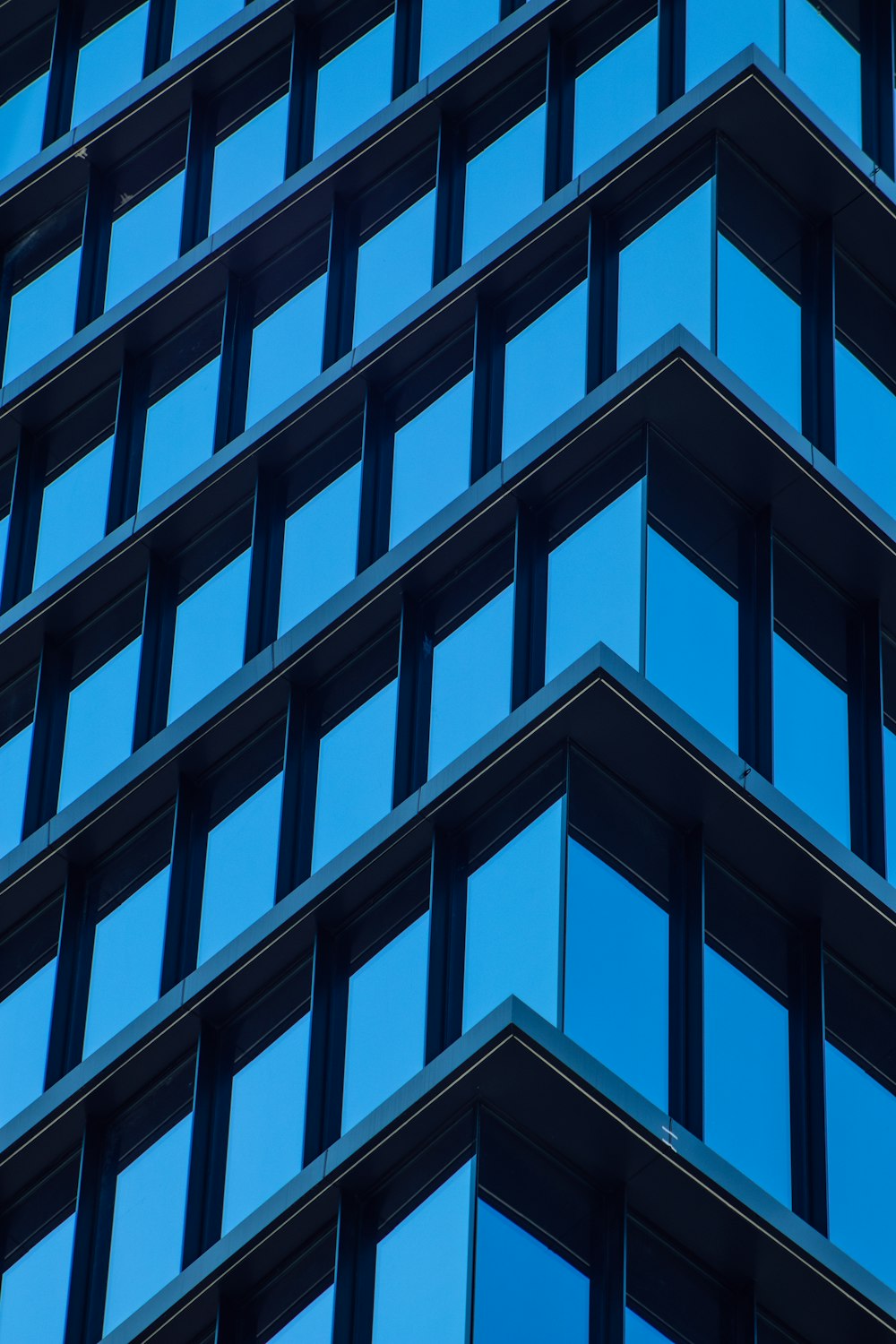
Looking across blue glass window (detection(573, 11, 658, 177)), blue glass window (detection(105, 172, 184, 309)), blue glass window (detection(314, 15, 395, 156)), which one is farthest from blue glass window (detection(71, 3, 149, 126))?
blue glass window (detection(573, 11, 658, 177))

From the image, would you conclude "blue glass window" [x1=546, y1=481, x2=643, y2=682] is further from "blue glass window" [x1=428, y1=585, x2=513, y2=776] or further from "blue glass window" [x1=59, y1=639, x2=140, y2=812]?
"blue glass window" [x1=59, y1=639, x2=140, y2=812]

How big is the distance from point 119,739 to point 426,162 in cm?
713

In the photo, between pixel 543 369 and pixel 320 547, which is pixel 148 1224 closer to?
pixel 320 547

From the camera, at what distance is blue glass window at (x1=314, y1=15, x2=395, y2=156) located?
33.7 metres

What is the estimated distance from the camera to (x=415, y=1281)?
75.3ft

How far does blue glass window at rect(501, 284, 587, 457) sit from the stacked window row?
4570mm

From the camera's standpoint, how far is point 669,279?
2777cm

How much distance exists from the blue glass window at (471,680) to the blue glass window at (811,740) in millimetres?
2440

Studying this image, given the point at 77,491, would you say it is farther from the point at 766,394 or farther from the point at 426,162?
the point at 766,394

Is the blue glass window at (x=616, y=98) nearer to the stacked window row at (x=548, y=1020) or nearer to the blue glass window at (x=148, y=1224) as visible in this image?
the stacked window row at (x=548, y=1020)

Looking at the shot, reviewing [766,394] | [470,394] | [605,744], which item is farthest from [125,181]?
[605,744]

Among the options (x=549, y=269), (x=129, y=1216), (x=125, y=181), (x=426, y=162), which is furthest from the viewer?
(x=125, y=181)

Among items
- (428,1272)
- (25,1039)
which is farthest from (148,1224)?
(428,1272)

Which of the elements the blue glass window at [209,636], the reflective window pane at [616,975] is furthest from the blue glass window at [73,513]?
the reflective window pane at [616,975]
